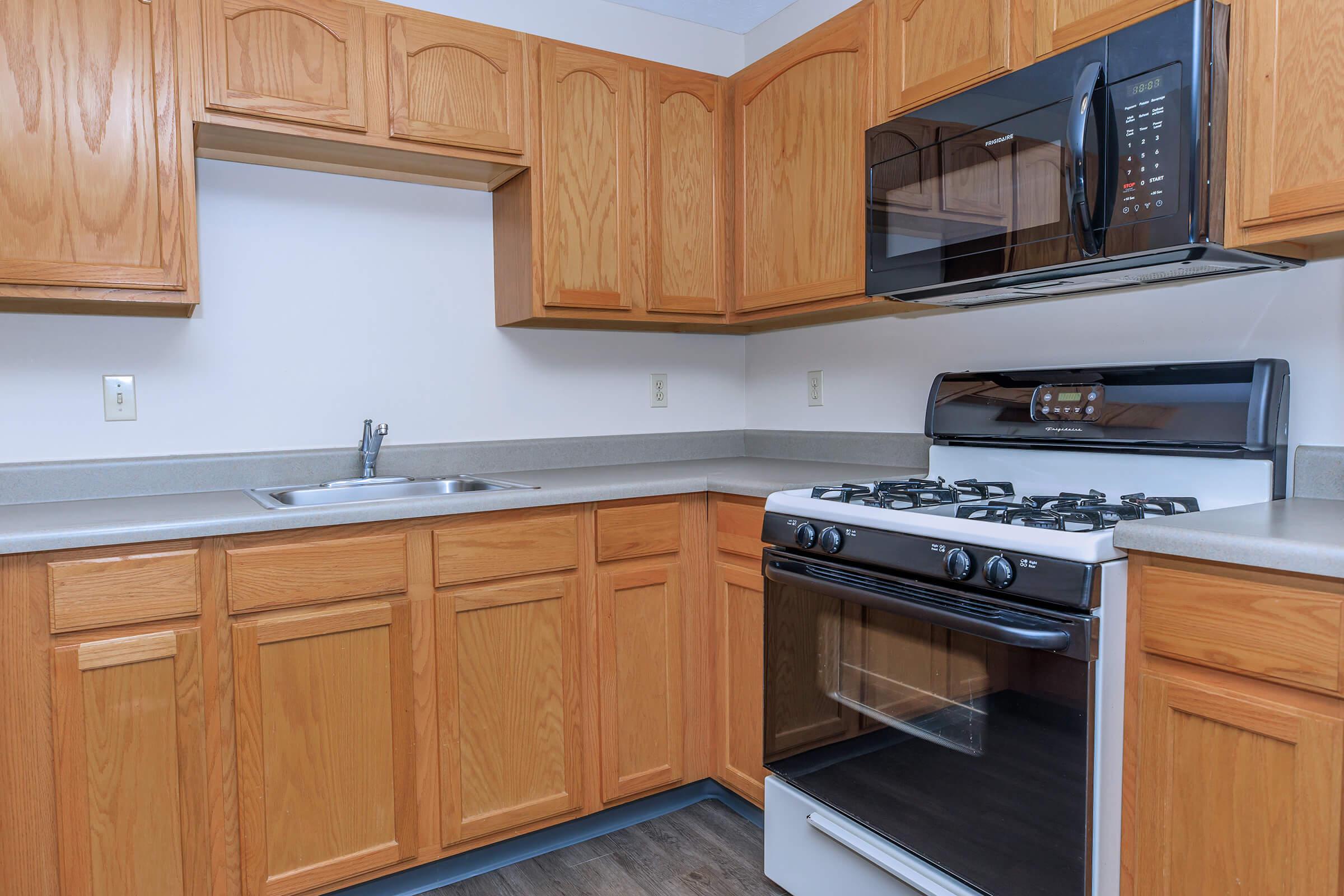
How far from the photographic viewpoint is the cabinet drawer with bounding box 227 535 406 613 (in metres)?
1.63

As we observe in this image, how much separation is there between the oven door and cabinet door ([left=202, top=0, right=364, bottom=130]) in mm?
1469

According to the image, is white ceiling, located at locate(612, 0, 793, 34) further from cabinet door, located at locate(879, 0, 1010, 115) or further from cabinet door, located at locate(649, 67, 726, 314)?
cabinet door, located at locate(879, 0, 1010, 115)

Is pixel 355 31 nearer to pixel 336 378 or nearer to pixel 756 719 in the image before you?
pixel 336 378

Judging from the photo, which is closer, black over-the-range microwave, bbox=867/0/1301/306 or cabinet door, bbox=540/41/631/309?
black over-the-range microwave, bbox=867/0/1301/306

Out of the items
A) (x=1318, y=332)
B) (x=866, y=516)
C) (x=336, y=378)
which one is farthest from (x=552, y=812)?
(x=1318, y=332)

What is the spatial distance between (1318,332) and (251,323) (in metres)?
2.35

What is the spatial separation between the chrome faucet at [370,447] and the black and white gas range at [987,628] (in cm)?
107

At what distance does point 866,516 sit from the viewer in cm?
159

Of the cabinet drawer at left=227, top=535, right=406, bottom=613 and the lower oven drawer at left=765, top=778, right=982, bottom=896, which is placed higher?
the cabinet drawer at left=227, top=535, right=406, bottom=613

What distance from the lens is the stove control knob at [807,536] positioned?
1.71 metres

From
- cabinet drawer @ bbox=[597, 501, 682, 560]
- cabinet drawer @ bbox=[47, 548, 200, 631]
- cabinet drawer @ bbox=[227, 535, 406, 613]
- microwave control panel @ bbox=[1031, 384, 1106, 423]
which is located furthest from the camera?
cabinet drawer @ bbox=[597, 501, 682, 560]

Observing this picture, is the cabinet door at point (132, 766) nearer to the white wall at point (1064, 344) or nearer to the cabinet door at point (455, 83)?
the cabinet door at point (455, 83)

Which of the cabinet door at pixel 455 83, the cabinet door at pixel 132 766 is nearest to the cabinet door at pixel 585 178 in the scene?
the cabinet door at pixel 455 83

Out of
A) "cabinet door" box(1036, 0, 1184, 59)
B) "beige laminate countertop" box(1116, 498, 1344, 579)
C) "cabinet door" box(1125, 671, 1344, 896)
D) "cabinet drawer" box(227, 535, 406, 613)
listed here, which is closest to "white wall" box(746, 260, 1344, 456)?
"beige laminate countertop" box(1116, 498, 1344, 579)
